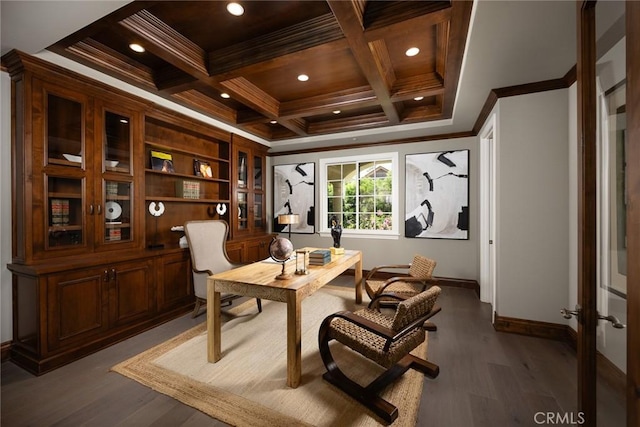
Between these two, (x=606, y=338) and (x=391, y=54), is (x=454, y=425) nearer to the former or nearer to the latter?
(x=606, y=338)

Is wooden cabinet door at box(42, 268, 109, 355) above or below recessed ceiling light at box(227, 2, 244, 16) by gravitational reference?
below

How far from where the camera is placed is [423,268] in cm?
311

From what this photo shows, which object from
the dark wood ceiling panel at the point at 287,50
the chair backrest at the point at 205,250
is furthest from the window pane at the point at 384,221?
the chair backrest at the point at 205,250

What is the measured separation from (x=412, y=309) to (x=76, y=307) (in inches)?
108

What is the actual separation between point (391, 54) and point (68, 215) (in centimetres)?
330

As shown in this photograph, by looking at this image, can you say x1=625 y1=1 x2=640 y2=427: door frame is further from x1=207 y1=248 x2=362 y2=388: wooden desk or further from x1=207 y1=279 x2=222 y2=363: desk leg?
x1=207 y1=279 x2=222 y2=363: desk leg

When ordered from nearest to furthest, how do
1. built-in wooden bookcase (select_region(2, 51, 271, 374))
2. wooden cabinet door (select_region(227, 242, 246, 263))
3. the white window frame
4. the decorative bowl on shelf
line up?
built-in wooden bookcase (select_region(2, 51, 271, 374)) → the decorative bowl on shelf → wooden cabinet door (select_region(227, 242, 246, 263)) → the white window frame

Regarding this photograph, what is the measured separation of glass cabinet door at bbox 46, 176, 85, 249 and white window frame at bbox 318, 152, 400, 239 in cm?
364

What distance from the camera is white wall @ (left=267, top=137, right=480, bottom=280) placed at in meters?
4.24

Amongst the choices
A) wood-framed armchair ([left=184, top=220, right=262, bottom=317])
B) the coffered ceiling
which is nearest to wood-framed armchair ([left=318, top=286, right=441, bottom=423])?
wood-framed armchair ([left=184, top=220, right=262, bottom=317])

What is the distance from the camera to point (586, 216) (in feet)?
3.52

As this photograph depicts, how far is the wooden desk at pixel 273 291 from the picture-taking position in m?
1.92

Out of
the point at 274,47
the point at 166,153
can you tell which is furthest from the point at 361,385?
the point at 166,153

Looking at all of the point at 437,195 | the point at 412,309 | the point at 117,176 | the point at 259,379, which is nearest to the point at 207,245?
the point at 117,176
